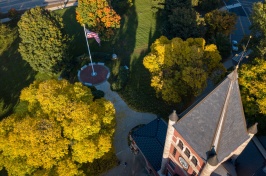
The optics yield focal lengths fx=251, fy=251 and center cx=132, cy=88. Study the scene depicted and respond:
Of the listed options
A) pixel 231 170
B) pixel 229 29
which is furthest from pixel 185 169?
pixel 229 29

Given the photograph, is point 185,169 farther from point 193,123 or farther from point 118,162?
point 118,162

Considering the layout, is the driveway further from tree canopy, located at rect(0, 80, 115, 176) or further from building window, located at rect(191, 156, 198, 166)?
building window, located at rect(191, 156, 198, 166)

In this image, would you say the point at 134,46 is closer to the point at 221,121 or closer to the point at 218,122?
the point at 218,122

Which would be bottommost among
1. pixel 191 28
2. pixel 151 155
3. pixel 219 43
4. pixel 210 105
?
pixel 151 155

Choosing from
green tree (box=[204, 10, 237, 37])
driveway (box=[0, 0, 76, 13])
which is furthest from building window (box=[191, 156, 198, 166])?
driveway (box=[0, 0, 76, 13])

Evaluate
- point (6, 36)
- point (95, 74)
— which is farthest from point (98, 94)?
point (6, 36)

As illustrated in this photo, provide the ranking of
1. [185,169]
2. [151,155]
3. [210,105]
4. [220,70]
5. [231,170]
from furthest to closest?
[220,70], [151,155], [185,169], [231,170], [210,105]
